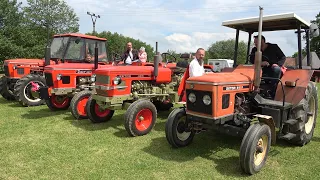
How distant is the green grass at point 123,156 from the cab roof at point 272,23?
2079 millimetres

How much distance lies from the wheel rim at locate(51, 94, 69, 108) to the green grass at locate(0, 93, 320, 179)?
165 cm

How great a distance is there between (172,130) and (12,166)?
91.6 inches

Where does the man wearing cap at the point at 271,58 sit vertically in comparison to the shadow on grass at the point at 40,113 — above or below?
above

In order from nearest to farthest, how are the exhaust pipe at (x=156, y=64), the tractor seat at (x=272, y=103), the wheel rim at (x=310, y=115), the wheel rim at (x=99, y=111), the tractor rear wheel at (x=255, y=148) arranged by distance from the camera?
1. the tractor rear wheel at (x=255, y=148)
2. the tractor seat at (x=272, y=103)
3. the wheel rim at (x=310, y=115)
4. the exhaust pipe at (x=156, y=64)
5. the wheel rim at (x=99, y=111)

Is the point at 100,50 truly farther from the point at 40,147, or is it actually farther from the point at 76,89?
the point at 40,147

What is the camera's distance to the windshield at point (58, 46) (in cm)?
830

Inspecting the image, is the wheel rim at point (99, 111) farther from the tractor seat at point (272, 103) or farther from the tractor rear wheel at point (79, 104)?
the tractor seat at point (272, 103)

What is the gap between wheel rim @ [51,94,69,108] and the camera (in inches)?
309

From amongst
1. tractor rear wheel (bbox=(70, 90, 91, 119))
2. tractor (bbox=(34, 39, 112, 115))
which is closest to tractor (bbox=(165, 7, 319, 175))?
tractor rear wheel (bbox=(70, 90, 91, 119))

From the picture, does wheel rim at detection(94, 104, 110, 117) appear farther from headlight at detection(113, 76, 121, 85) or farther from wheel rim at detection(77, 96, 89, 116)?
headlight at detection(113, 76, 121, 85)

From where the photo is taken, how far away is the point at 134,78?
20.6ft

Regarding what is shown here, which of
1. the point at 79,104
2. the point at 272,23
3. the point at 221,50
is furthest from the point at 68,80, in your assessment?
the point at 221,50

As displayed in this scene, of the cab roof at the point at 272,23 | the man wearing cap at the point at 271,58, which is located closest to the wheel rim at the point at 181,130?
the man wearing cap at the point at 271,58

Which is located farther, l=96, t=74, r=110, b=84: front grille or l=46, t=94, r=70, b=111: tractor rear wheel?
l=46, t=94, r=70, b=111: tractor rear wheel
